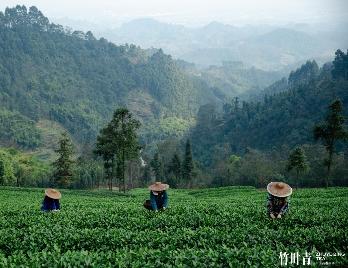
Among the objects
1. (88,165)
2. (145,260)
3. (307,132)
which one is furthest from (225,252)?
(307,132)

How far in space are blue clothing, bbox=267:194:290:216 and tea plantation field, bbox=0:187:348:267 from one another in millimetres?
422

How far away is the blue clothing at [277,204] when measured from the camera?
1764cm

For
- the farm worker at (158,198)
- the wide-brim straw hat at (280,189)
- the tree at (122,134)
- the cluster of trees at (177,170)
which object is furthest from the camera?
the cluster of trees at (177,170)

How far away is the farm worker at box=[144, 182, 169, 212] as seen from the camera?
1980 cm

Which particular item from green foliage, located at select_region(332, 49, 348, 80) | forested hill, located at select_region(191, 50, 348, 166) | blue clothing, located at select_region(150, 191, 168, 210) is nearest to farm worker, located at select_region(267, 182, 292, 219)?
blue clothing, located at select_region(150, 191, 168, 210)

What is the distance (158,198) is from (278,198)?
6059mm

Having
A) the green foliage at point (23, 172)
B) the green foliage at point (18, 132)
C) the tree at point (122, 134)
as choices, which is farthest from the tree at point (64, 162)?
the green foliage at point (18, 132)

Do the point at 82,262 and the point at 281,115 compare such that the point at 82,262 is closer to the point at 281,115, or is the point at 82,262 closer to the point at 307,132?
the point at 307,132

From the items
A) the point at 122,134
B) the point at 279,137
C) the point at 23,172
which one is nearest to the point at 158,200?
the point at 122,134

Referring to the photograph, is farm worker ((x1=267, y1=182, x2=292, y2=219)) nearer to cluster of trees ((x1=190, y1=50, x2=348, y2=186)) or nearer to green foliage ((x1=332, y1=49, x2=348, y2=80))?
cluster of trees ((x1=190, y1=50, x2=348, y2=186))

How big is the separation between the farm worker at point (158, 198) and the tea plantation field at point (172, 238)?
1.33 feet

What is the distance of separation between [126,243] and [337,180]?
6479cm

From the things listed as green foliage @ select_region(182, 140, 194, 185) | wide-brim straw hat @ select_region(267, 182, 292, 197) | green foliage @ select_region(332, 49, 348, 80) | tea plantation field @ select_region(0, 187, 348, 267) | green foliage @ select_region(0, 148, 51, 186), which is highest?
green foliage @ select_region(332, 49, 348, 80)

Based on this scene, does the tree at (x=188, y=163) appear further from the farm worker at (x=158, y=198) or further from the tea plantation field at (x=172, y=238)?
the farm worker at (x=158, y=198)
